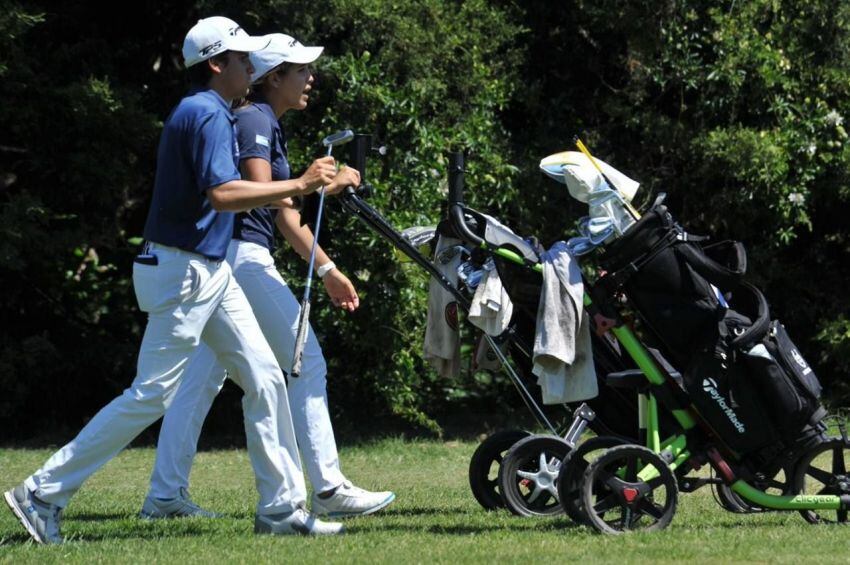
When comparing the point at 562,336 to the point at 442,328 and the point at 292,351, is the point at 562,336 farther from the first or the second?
the point at 292,351

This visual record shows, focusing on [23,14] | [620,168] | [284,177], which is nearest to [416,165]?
[620,168]

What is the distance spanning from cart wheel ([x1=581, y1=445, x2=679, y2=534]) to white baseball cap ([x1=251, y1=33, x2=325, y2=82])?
2317 mm

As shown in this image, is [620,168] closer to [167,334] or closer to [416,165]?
[416,165]

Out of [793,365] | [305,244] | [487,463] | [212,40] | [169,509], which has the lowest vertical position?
[169,509]

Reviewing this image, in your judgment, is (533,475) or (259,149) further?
(533,475)

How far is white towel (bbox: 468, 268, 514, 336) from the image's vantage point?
6.23 m

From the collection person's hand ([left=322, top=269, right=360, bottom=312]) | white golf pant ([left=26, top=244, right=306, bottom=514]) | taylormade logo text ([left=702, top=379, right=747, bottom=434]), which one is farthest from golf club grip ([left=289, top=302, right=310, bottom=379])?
taylormade logo text ([left=702, top=379, right=747, bottom=434])

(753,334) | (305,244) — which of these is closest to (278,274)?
(305,244)

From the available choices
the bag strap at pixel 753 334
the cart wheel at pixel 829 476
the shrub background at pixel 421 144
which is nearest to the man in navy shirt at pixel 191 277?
the bag strap at pixel 753 334

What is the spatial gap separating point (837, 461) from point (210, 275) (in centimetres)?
290

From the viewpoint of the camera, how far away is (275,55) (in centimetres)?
629

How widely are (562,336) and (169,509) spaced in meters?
2.17

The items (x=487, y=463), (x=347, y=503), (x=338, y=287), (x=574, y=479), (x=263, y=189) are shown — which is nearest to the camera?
(x=263, y=189)

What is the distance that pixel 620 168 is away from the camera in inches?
444
